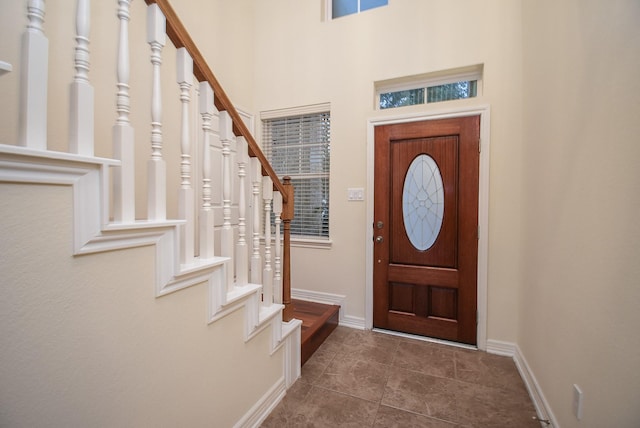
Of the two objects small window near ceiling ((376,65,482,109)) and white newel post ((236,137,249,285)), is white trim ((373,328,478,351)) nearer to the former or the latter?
white newel post ((236,137,249,285))

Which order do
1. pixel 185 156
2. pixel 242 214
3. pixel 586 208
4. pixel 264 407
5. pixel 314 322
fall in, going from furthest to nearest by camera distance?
pixel 314 322 → pixel 264 407 → pixel 242 214 → pixel 586 208 → pixel 185 156

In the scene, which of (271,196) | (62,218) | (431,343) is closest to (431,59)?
(271,196)

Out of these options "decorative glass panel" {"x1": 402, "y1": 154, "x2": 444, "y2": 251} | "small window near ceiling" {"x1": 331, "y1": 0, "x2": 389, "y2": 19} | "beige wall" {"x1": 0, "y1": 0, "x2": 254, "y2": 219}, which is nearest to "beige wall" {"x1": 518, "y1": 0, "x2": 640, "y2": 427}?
"decorative glass panel" {"x1": 402, "y1": 154, "x2": 444, "y2": 251}

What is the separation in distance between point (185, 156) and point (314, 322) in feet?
5.73

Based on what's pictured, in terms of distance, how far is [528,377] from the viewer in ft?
5.91

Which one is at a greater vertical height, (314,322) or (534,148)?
(534,148)

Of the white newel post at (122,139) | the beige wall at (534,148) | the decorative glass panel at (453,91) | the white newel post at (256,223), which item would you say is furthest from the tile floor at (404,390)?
the decorative glass panel at (453,91)

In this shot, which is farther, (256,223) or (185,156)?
(256,223)

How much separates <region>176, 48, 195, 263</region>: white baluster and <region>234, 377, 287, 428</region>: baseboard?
3.10 feet

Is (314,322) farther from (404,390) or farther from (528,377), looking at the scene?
(528,377)

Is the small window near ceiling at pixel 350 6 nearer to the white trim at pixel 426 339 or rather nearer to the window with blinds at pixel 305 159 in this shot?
the window with blinds at pixel 305 159

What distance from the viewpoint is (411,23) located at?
2.42 metres

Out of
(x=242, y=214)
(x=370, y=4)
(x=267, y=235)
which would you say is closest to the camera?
(x=242, y=214)

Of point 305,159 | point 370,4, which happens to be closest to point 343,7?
point 370,4
